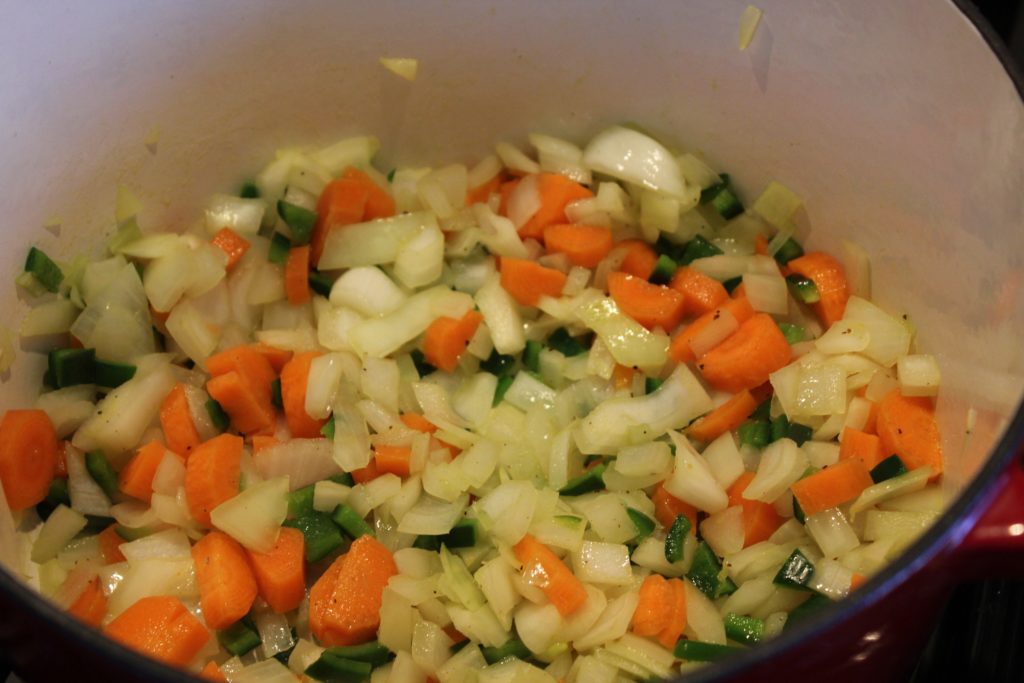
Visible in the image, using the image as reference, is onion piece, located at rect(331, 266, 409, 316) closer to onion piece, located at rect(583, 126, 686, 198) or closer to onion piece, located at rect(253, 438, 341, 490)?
onion piece, located at rect(253, 438, 341, 490)

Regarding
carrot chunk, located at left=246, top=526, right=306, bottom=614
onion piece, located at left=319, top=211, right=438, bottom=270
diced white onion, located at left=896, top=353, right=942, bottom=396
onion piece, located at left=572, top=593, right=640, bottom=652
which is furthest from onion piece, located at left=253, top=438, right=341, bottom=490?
diced white onion, located at left=896, top=353, right=942, bottom=396

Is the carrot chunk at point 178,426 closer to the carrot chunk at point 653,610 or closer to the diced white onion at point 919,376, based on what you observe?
the carrot chunk at point 653,610

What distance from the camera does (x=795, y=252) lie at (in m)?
1.88

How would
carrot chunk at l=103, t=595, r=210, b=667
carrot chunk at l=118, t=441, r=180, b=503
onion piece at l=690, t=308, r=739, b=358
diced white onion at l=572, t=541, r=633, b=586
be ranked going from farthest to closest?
onion piece at l=690, t=308, r=739, b=358 < carrot chunk at l=118, t=441, r=180, b=503 < diced white onion at l=572, t=541, r=633, b=586 < carrot chunk at l=103, t=595, r=210, b=667

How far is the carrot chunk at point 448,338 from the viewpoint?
1.78m

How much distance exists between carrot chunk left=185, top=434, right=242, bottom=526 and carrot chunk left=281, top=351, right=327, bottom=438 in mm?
116

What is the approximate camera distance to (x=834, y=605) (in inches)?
40.5

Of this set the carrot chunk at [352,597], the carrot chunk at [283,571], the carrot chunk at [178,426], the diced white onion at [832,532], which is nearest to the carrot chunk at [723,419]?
the diced white onion at [832,532]

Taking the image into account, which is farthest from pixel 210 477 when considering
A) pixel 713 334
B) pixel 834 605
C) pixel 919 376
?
pixel 919 376

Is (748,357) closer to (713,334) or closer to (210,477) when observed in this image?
(713,334)

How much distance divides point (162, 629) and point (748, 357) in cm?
96

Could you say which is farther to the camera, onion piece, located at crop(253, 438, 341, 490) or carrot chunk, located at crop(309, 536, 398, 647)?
onion piece, located at crop(253, 438, 341, 490)

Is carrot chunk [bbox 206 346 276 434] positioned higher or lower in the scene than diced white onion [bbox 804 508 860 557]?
lower

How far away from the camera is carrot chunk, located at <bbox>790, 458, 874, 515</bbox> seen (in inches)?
61.6
